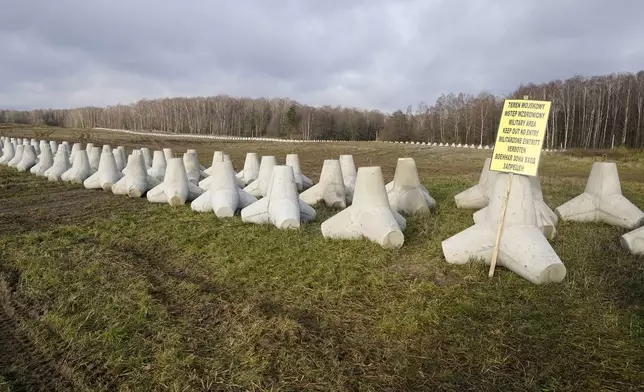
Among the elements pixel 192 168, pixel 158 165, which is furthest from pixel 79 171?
pixel 192 168

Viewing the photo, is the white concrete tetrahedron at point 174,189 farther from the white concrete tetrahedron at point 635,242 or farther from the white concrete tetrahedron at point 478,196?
the white concrete tetrahedron at point 635,242

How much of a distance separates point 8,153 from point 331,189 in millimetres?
17403

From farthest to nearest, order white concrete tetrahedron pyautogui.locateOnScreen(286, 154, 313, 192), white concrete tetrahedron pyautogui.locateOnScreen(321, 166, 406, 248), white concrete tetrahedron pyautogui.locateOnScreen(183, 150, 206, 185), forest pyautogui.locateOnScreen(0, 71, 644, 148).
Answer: forest pyautogui.locateOnScreen(0, 71, 644, 148), white concrete tetrahedron pyautogui.locateOnScreen(183, 150, 206, 185), white concrete tetrahedron pyautogui.locateOnScreen(286, 154, 313, 192), white concrete tetrahedron pyautogui.locateOnScreen(321, 166, 406, 248)

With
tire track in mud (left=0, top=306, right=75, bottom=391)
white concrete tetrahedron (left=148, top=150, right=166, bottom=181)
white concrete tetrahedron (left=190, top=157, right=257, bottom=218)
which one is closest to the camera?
tire track in mud (left=0, top=306, right=75, bottom=391)

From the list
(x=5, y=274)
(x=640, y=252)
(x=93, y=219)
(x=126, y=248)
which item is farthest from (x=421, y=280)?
(x=93, y=219)

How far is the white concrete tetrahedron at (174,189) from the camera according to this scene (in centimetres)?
1027

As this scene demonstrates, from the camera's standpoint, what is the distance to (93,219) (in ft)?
28.3

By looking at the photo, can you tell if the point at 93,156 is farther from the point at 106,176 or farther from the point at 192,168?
the point at 192,168

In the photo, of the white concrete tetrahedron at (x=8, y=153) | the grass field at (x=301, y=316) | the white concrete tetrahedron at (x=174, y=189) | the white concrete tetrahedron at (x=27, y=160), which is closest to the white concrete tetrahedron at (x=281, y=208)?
the grass field at (x=301, y=316)

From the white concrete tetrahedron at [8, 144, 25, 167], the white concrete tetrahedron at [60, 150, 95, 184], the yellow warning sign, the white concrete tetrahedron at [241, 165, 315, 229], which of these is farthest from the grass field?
the white concrete tetrahedron at [8, 144, 25, 167]

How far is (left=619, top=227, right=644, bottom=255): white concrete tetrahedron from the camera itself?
20.9ft

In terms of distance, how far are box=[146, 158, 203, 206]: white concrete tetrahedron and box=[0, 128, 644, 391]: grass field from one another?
2.86m

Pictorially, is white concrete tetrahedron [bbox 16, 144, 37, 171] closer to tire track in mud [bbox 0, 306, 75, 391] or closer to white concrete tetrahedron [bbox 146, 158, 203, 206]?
white concrete tetrahedron [bbox 146, 158, 203, 206]

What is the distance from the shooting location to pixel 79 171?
14.0m
